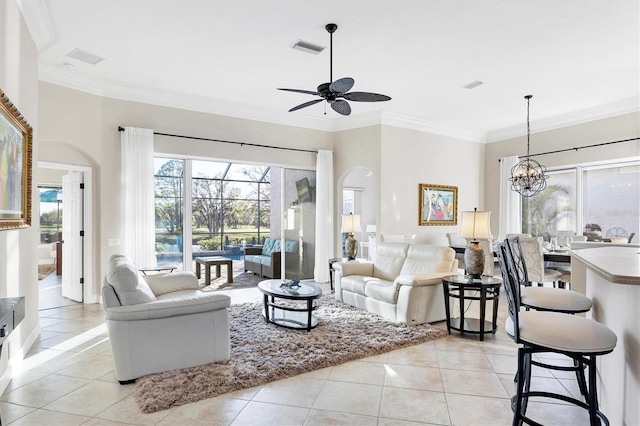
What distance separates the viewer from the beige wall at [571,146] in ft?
20.5

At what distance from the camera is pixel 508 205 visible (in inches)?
314

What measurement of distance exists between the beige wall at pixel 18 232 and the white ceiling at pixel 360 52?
0.37m

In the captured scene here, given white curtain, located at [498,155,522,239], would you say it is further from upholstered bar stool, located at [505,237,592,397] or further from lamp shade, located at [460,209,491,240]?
upholstered bar stool, located at [505,237,592,397]

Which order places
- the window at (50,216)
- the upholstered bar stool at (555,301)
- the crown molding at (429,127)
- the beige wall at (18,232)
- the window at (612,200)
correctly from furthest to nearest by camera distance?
the window at (50,216)
the crown molding at (429,127)
the window at (612,200)
the beige wall at (18,232)
the upholstered bar stool at (555,301)

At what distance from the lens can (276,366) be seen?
317 centimetres

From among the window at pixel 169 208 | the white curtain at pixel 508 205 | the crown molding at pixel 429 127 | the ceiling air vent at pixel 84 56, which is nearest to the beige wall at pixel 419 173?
the crown molding at pixel 429 127

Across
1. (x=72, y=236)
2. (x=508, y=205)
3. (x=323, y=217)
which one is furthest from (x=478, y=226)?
(x=72, y=236)

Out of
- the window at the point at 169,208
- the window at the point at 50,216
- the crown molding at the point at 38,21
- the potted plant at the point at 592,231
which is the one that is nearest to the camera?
the crown molding at the point at 38,21

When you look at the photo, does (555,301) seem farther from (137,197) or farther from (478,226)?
(137,197)

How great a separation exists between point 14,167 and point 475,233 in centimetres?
434

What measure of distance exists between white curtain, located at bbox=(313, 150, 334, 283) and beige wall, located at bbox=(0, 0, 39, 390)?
14.6 feet

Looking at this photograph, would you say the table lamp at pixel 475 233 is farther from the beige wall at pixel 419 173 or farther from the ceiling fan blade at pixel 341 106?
the beige wall at pixel 419 173

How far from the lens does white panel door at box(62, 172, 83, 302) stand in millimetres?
5570

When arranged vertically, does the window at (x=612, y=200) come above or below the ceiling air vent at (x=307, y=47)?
below
